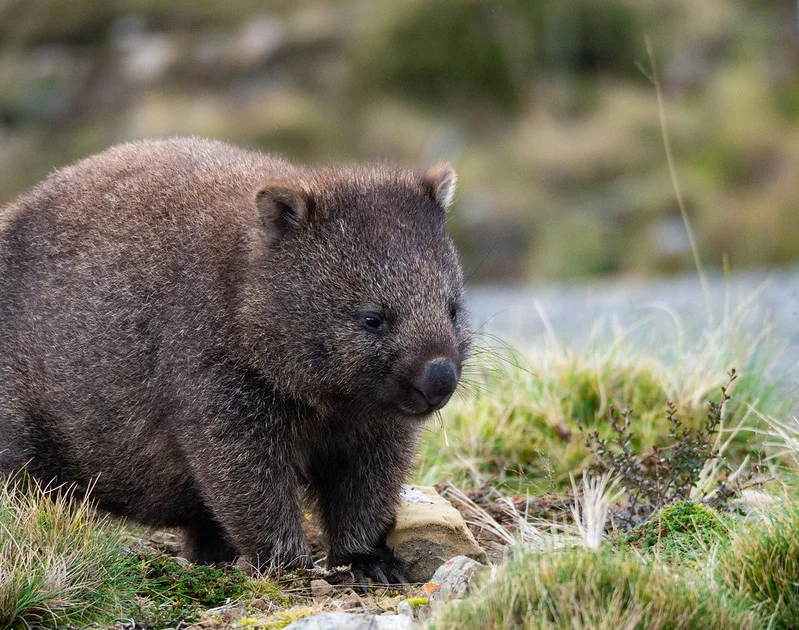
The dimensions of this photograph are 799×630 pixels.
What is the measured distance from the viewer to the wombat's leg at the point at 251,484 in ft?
19.4

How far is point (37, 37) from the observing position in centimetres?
3058

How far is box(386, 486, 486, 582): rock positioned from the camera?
19.9 ft

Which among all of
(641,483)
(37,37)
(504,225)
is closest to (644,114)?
(504,225)

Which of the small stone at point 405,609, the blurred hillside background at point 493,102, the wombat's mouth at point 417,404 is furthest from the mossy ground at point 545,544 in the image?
the blurred hillside background at point 493,102

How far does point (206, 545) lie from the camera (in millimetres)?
6820

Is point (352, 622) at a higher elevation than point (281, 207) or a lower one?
lower

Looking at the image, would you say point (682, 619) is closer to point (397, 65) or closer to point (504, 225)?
point (504, 225)

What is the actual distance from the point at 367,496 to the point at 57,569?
175 cm

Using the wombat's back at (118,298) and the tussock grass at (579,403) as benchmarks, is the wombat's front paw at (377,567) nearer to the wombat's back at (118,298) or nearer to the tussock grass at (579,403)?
the wombat's back at (118,298)

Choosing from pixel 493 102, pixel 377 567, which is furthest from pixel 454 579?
pixel 493 102

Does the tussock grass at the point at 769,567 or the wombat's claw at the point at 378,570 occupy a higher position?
the tussock grass at the point at 769,567

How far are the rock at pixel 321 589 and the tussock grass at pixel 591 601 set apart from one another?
151cm

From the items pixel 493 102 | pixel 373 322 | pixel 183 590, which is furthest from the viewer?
pixel 493 102

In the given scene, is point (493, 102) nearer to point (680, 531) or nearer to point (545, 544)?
point (680, 531)
